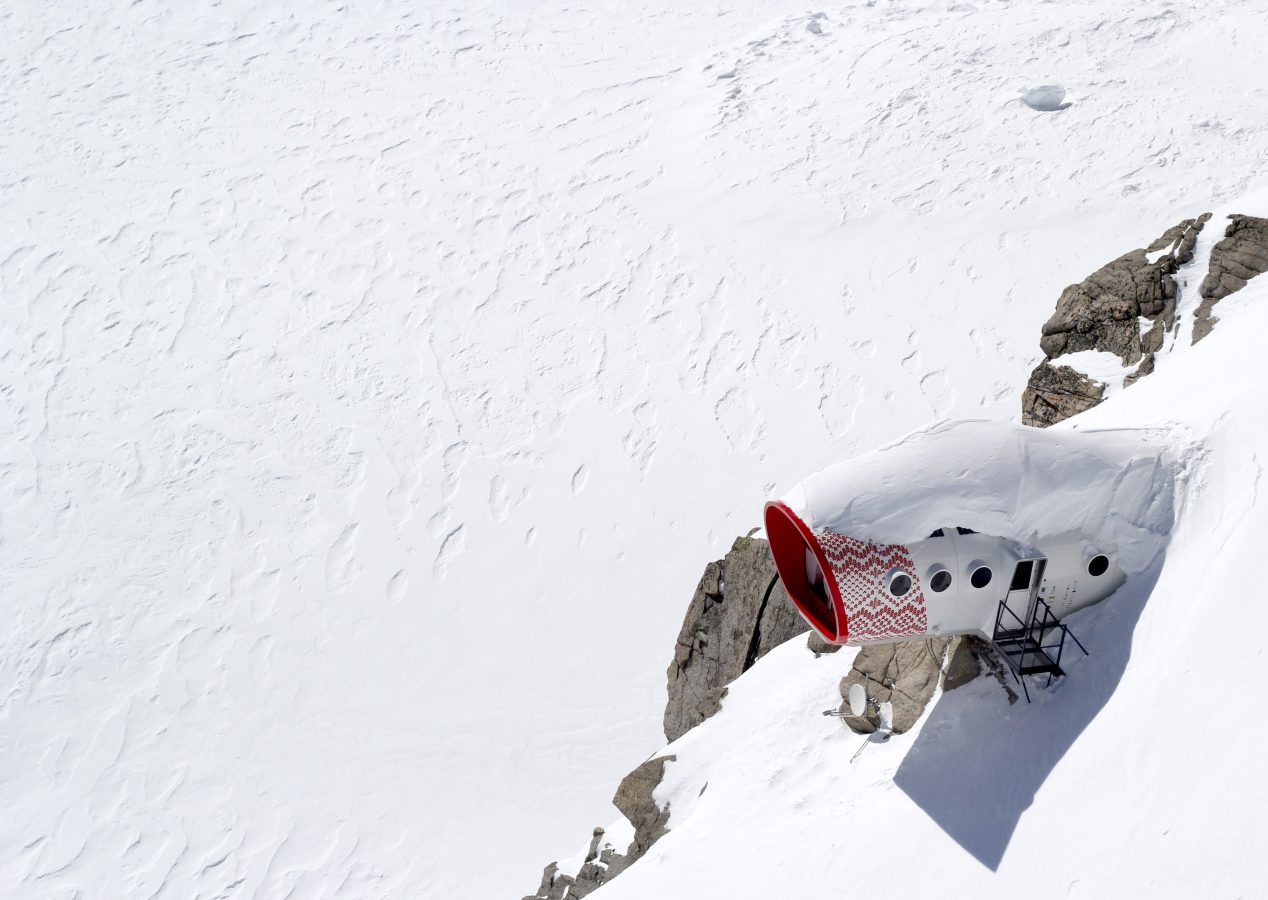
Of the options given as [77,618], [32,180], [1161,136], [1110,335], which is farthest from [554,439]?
[32,180]

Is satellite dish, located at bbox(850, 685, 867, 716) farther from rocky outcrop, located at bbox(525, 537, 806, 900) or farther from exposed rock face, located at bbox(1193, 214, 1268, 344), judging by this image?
exposed rock face, located at bbox(1193, 214, 1268, 344)

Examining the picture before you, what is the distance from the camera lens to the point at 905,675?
1286 cm

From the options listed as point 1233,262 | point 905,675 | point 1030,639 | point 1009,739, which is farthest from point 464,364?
point 1009,739

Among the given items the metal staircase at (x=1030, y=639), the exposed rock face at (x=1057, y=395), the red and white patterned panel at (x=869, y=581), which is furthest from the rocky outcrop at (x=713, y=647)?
the red and white patterned panel at (x=869, y=581)

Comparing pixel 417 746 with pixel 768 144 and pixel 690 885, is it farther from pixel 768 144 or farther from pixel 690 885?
pixel 768 144

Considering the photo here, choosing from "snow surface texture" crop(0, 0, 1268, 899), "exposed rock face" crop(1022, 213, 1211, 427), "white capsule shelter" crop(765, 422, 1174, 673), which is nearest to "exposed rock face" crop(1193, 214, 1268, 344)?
"exposed rock face" crop(1022, 213, 1211, 427)

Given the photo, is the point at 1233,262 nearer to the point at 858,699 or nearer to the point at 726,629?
the point at 858,699

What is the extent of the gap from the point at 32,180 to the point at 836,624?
42.2 m

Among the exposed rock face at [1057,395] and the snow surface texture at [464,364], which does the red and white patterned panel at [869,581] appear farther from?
the snow surface texture at [464,364]

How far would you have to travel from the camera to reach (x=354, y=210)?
40469 millimetres

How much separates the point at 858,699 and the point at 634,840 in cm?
449

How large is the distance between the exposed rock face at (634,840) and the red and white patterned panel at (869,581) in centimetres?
548

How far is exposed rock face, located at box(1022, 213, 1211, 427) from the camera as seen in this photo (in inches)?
616

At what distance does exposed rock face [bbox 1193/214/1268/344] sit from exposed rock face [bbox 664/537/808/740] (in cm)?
674
